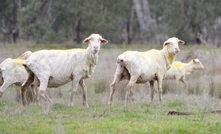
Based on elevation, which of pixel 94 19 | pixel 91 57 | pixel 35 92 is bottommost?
pixel 35 92

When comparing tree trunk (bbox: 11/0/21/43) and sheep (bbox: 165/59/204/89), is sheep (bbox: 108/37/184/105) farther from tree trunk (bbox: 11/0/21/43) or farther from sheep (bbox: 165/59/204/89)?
tree trunk (bbox: 11/0/21/43)

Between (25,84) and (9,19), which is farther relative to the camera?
(9,19)

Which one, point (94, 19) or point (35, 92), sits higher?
point (94, 19)

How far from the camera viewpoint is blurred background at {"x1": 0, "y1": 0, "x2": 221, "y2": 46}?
47.1m

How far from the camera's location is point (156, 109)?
44.8ft

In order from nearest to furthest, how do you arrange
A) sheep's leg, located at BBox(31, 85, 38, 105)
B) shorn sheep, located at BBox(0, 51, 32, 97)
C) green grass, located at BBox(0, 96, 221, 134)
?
green grass, located at BBox(0, 96, 221, 134), sheep's leg, located at BBox(31, 85, 38, 105), shorn sheep, located at BBox(0, 51, 32, 97)

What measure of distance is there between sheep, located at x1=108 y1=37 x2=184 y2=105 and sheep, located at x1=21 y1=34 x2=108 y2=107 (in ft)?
2.25

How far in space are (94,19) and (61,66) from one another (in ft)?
120

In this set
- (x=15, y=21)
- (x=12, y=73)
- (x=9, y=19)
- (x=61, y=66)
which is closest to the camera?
(x=61, y=66)

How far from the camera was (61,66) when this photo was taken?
48.0ft

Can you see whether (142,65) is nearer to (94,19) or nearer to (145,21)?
(94,19)

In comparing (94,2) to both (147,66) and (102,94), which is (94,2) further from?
(147,66)

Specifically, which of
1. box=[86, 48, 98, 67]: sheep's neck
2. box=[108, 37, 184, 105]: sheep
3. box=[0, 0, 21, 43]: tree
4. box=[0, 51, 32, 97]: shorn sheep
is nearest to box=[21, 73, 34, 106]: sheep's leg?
box=[0, 51, 32, 97]: shorn sheep

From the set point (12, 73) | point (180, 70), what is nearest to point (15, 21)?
point (180, 70)
